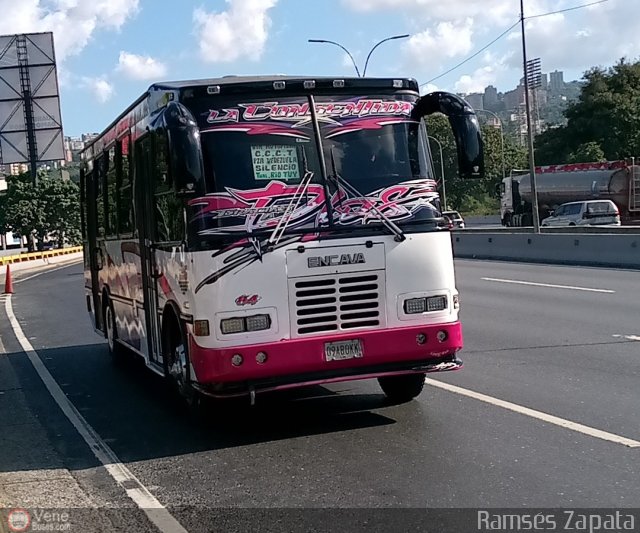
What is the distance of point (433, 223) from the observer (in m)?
7.85

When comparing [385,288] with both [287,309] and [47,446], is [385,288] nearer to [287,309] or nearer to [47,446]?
[287,309]

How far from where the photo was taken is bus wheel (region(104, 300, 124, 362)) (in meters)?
12.3

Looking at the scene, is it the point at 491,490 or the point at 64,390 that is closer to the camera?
the point at 491,490

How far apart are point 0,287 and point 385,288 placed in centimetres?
3024


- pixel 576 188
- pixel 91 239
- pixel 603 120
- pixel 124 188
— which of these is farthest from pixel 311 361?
pixel 603 120

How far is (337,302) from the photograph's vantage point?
7.56 metres

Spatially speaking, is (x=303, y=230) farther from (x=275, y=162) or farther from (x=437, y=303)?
(x=437, y=303)

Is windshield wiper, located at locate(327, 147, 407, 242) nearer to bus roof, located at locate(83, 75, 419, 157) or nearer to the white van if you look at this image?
bus roof, located at locate(83, 75, 419, 157)

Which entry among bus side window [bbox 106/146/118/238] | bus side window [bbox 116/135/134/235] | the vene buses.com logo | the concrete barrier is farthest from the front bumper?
the concrete barrier

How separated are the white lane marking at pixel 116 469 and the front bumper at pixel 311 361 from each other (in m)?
0.96

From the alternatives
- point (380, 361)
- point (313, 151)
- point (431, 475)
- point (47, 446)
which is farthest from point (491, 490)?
point (47, 446)

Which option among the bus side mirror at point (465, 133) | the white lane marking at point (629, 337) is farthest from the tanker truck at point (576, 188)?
the bus side mirror at point (465, 133)

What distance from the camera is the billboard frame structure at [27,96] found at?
141 ft

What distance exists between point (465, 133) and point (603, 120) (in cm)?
7321
